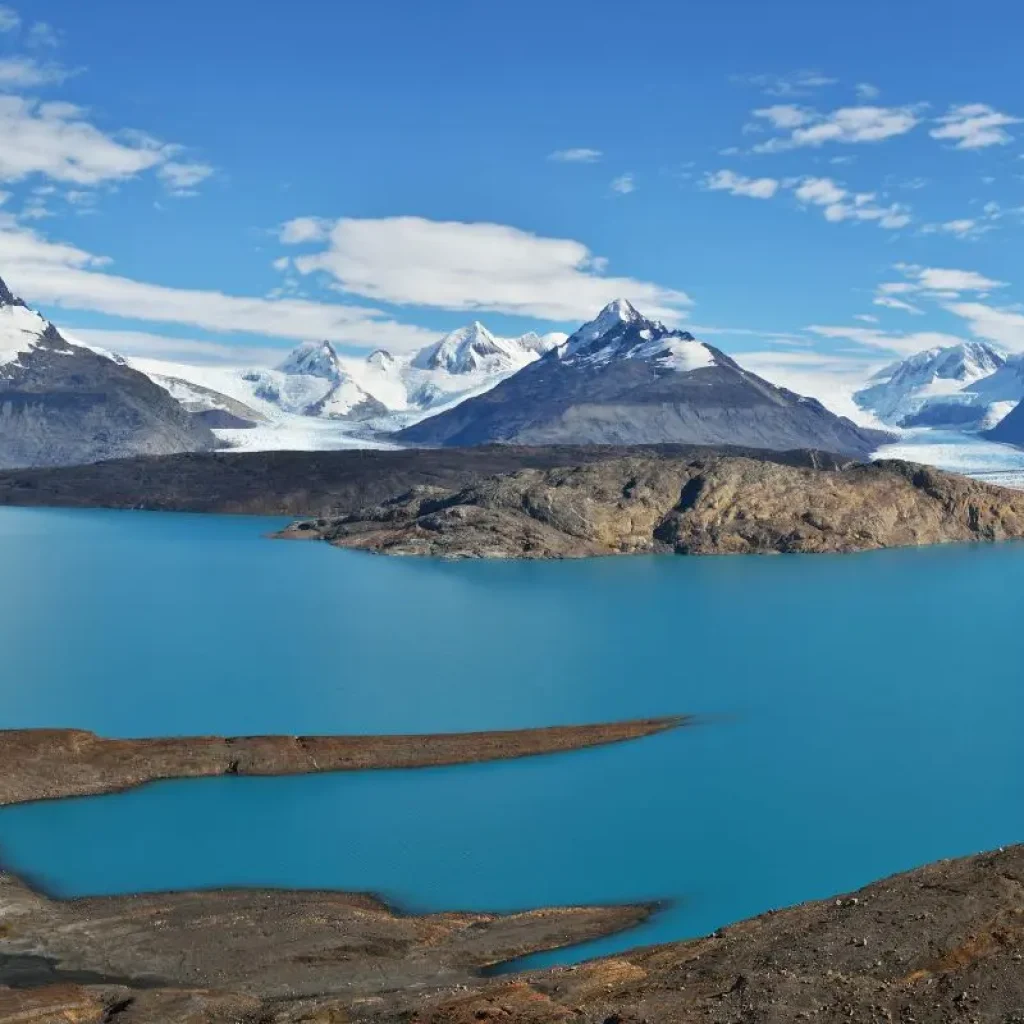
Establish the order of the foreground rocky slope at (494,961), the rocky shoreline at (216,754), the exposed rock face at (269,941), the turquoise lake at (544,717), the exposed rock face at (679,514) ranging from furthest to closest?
1. the exposed rock face at (679,514)
2. the rocky shoreline at (216,754)
3. the turquoise lake at (544,717)
4. the exposed rock face at (269,941)
5. the foreground rocky slope at (494,961)

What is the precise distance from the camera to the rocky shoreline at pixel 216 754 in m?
36.9

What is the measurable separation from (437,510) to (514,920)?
92794 millimetres

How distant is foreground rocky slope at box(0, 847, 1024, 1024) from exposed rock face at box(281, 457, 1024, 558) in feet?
254

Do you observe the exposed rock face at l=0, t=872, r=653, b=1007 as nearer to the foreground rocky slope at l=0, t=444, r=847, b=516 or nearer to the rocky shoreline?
the rocky shoreline

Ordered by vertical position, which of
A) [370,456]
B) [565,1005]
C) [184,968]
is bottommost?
[184,968]

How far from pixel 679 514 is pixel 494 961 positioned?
89.4 m

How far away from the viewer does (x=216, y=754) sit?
39469mm

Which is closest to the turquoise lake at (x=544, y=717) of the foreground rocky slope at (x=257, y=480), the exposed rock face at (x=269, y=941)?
the exposed rock face at (x=269, y=941)

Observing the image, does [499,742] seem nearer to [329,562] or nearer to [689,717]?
[689,717]

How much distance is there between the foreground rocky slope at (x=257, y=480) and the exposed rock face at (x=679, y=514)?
40468 millimetres

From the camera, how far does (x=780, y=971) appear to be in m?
17.7

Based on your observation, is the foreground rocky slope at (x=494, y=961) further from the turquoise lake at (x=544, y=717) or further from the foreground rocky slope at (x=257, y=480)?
the foreground rocky slope at (x=257, y=480)

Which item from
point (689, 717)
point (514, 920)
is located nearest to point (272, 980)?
point (514, 920)

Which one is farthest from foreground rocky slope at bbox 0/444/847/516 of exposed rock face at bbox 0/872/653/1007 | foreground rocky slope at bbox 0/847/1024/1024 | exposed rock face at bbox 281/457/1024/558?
foreground rocky slope at bbox 0/847/1024/1024
